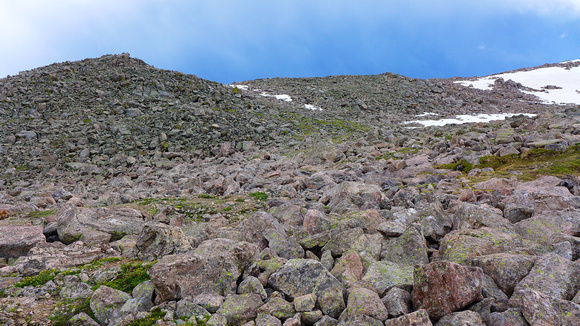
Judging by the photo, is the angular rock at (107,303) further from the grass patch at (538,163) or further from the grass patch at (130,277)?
the grass patch at (538,163)

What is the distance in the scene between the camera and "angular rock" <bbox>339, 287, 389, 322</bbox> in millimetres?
5262

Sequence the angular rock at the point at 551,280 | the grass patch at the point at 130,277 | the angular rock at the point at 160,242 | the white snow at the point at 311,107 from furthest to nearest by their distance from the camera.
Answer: the white snow at the point at 311,107 < the angular rock at the point at 160,242 < the grass patch at the point at 130,277 < the angular rock at the point at 551,280

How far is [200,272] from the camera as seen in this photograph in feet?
21.9

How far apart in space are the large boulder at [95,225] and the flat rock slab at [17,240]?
63 cm

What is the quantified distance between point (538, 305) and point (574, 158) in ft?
45.2

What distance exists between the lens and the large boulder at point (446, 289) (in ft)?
17.3

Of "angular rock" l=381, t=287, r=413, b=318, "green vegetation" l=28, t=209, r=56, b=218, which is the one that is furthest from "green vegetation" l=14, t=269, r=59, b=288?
"green vegetation" l=28, t=209, r=56, b=218

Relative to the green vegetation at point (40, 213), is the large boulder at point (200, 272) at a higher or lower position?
lower

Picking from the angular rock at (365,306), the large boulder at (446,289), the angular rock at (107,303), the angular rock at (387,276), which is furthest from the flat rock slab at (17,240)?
the large boulder at (446,289)

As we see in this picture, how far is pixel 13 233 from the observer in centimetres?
988

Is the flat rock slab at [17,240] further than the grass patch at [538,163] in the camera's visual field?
No

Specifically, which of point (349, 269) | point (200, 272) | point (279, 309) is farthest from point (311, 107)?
point (279, 309)

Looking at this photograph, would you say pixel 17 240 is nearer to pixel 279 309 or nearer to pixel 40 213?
pixel 40 213

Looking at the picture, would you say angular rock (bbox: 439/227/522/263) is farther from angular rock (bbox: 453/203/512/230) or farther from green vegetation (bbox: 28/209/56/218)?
green vegetation (bbox: 28/209/56/218)
